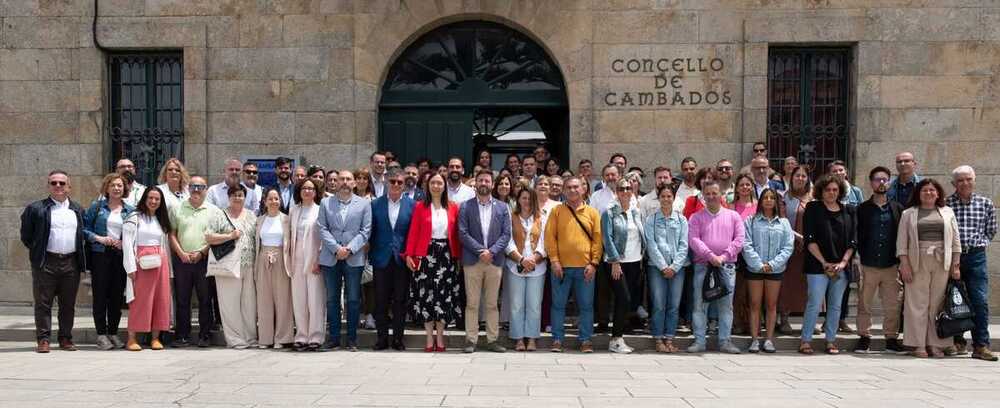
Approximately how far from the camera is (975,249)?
912 cm

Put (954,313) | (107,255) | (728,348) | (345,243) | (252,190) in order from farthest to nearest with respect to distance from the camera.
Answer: (252,190) < (107,255) < (728,348) < (345,243) < (954,313)

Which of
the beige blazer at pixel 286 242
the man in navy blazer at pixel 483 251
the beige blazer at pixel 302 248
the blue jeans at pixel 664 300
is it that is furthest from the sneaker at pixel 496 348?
the beige blazer at pixel 286 242

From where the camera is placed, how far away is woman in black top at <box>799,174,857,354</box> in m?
9.11

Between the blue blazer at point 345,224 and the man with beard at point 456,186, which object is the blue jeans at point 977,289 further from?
the blue blazer at point 345,224

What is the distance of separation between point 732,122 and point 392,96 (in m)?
4.90

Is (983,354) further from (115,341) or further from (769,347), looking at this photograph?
(115,341)

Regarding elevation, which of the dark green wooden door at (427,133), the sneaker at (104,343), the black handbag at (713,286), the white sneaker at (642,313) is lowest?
the sneaker at (104,343)

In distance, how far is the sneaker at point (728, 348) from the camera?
919cm

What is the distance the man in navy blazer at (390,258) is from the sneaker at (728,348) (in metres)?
3.48

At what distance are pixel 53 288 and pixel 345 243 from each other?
323 cm

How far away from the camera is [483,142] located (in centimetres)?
1316

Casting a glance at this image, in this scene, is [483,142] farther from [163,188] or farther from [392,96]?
[163,188]

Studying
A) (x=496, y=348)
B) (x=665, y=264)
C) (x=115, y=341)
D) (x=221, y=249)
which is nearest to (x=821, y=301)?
(x=665, y=264)

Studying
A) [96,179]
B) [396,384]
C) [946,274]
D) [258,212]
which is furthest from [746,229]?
[96,179]
